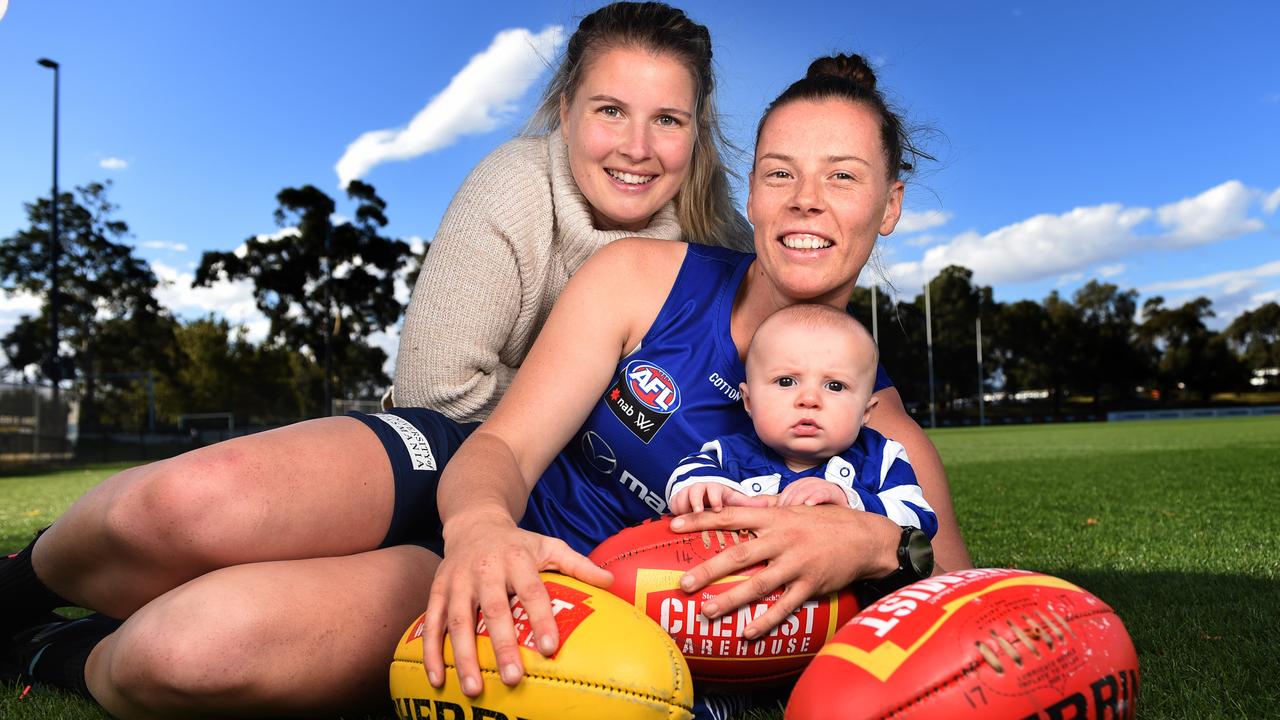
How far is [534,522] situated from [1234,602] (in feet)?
8.45

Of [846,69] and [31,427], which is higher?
[846,69]

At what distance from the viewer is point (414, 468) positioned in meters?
2.48

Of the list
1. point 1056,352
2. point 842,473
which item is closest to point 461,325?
point 842,473

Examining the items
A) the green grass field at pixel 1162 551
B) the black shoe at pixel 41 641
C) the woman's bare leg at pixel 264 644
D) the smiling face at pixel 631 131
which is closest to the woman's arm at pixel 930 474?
the green grass field at pixel 1162 551

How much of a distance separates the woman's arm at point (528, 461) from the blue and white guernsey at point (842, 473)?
0.34 m

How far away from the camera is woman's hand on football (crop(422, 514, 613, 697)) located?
156 centimetres

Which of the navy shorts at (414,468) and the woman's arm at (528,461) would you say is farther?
the navy shorts at (414,468)

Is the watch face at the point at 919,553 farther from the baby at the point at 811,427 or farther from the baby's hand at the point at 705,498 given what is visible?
the baby's hand at the point at 705,498

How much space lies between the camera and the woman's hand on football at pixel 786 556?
178cm

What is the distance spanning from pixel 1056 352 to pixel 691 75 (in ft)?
224

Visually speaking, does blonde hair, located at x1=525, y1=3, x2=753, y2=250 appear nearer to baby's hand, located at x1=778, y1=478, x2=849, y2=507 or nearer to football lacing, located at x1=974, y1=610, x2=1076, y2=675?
baby's hand, located at x1=778, y1=478, x2=849, y2=507

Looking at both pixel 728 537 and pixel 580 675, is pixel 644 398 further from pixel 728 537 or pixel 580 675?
pixel 580 675

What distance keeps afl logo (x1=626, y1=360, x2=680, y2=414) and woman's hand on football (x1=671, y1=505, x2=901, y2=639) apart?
517mm

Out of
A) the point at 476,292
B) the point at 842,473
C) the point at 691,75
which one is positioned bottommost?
the point at 842,473
